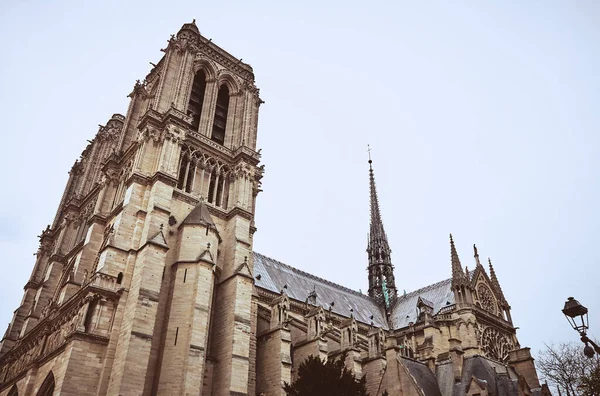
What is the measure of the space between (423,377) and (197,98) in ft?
82.6

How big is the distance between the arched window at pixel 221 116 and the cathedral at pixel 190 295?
0.30 feet

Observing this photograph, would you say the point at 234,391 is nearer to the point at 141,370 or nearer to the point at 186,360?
the point at 186,360

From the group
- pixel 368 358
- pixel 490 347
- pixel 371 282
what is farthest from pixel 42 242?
pixel 490 347

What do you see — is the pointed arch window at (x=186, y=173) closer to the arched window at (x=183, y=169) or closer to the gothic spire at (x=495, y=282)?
the arched window at (x=183, y=169)

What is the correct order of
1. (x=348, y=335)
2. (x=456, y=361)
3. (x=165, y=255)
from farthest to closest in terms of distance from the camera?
(x=348, y=335)
(x=165, y=255)
(x=456, y=361)

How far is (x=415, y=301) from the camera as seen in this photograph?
4941cm

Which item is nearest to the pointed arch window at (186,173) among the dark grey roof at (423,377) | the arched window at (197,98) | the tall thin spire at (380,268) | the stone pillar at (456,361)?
the arched window at (197,98)

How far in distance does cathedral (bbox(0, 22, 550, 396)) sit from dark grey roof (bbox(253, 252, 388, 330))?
1.33 feet

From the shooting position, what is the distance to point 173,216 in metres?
27.3

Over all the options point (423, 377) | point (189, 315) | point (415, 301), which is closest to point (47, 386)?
point (189, 315)

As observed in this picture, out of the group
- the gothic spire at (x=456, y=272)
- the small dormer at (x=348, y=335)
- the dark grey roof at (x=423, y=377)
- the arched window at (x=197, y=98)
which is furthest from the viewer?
the gothic spire at (x=456, y=272)

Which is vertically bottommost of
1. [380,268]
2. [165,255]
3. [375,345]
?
[375,345]

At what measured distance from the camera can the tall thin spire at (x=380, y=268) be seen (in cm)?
5444

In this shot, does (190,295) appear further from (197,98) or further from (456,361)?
(197,98)
